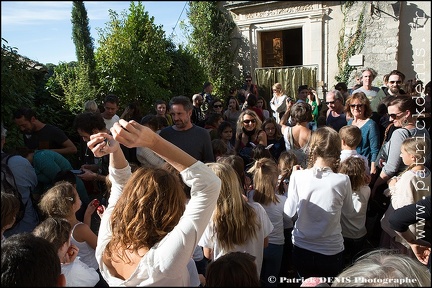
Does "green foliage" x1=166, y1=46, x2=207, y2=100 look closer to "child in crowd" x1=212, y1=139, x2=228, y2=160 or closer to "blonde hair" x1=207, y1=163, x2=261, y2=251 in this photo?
"child in crowd" x1=212, y1=139, x2=228, y2=160

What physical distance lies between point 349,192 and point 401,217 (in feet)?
1.90

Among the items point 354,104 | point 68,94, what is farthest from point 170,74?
point 354,104

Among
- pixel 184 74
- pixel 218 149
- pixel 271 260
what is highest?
pixel 184 74

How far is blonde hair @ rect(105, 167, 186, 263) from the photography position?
1346 mm

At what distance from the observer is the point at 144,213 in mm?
1354

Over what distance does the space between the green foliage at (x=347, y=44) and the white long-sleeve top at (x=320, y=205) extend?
8.34m

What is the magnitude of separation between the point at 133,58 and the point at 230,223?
5.73 meters

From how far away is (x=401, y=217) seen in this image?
5.70 feet

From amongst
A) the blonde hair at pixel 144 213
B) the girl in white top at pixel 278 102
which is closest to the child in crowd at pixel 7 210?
the blonde hair at pixel 144 213

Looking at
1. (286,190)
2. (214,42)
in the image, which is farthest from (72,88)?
(214,42)

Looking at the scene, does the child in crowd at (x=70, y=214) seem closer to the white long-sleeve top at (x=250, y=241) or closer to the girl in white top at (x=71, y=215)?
the girl in white top at (x=71, y=215)

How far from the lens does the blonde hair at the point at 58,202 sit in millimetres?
2219

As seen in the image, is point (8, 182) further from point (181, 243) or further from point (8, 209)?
point (181, 243)

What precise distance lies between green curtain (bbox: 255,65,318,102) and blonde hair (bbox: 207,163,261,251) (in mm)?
8441
